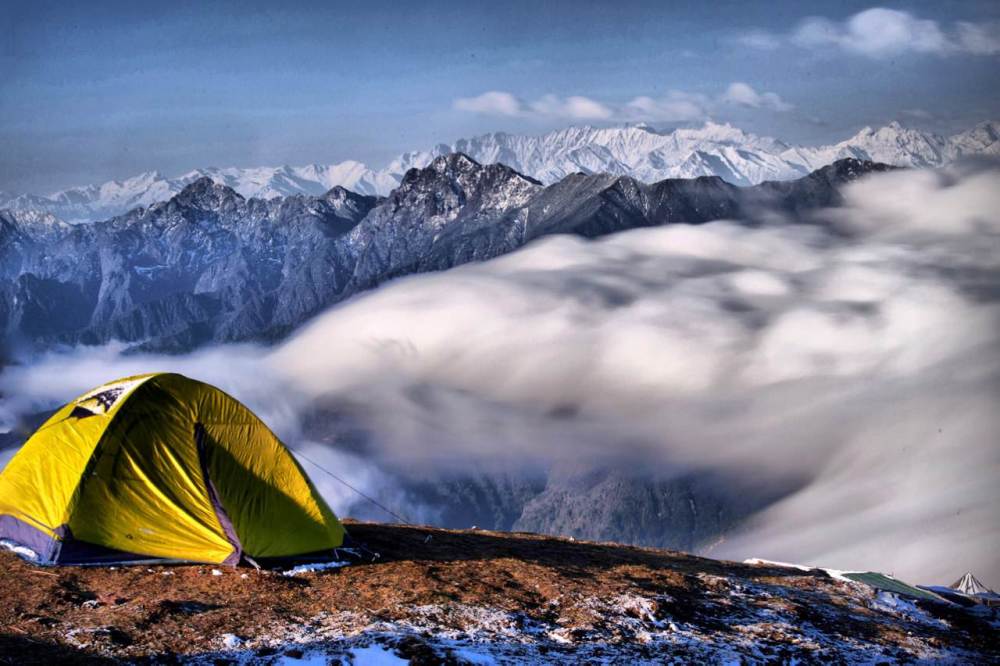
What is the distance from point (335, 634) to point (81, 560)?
10804 mm

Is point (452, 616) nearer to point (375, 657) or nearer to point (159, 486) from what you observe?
point (375, 657)

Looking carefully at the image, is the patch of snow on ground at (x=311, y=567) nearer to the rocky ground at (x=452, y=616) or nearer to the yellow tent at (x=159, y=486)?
the rocky ground at (x=452, y=616)

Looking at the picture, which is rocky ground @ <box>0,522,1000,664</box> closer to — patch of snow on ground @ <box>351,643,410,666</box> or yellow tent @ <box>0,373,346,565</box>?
patch of snow on ground @ <box>351,643,410,666</box>

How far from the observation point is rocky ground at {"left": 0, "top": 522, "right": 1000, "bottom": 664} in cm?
2242

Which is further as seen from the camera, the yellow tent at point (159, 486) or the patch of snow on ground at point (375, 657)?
the yellow tent at point (159, 486)

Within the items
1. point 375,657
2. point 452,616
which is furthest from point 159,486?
point 375,657

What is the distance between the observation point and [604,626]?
25.8 meters

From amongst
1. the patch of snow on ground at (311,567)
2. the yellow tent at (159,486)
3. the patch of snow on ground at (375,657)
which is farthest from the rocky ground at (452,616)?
the yellow tent at (159,486)

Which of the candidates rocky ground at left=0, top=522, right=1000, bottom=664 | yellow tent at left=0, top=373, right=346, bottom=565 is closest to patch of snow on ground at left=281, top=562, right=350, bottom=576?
rocky ground at left=0, top=522, right=1000, bottom=664

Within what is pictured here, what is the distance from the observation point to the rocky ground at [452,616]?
22422 mm

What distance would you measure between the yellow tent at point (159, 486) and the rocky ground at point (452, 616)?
1.19 m

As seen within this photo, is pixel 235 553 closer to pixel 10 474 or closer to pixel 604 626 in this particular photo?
pixel 10 474

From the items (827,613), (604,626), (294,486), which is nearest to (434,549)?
(294,486)

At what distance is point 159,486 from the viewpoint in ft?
98.6
